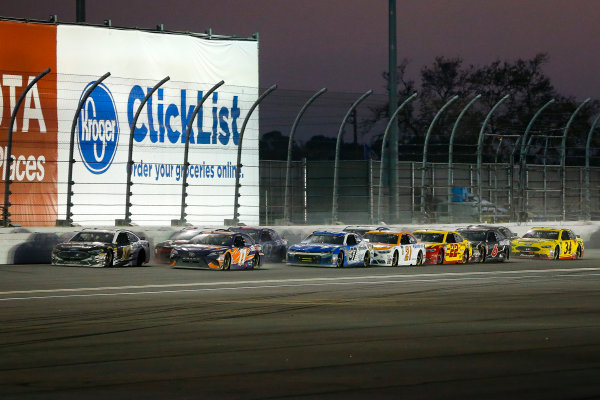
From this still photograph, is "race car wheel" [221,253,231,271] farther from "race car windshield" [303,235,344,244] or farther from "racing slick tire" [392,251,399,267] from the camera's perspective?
"racing slick tire" [392,251,399,267]

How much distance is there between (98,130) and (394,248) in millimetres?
14045

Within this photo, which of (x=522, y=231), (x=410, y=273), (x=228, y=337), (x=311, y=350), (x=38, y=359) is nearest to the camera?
(x=38, y=359)

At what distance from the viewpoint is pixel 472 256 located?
120 ft

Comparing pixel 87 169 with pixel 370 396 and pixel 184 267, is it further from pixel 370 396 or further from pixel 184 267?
pixel 370 396

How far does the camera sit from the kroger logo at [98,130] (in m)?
41.6

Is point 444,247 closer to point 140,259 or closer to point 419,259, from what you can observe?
point 419,259

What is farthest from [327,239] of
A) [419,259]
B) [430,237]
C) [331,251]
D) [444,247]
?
[444,247]

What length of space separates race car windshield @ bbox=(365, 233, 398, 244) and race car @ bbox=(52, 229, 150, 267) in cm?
720

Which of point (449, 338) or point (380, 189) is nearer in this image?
point (449, 338)

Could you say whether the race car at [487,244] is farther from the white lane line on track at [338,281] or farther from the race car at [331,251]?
the white lane line on track at [338,281]

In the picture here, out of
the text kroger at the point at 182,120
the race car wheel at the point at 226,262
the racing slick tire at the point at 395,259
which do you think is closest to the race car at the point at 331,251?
the racing slick tire at the point at 395,259

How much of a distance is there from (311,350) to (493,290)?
10953 mm

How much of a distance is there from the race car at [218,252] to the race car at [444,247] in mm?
6880

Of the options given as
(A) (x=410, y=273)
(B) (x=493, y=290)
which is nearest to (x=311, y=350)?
(B) (x=493, y=290)
